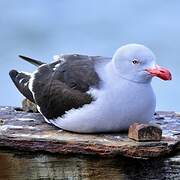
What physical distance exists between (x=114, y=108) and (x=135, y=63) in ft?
0.57

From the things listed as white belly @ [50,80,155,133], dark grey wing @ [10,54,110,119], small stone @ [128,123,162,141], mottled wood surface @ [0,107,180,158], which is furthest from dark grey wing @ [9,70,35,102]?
small stone @ [128,123,162,141]

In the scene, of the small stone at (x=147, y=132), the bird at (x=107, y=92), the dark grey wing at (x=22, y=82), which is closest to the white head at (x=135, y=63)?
the bird at (x=107, y=92)

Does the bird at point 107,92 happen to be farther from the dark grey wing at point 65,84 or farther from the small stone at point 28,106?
the small stone at point 28,106

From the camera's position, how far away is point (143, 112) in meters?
2.66

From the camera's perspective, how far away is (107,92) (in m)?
2.61

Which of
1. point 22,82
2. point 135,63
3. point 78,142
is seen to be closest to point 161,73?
→ point 135,63

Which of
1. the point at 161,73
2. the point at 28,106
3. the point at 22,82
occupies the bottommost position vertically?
the point at 28,106

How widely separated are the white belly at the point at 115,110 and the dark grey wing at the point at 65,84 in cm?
4

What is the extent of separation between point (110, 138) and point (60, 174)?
0.71ft

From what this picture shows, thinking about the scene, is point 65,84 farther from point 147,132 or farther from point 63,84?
point 147,132

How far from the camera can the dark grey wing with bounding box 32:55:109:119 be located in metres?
2.67

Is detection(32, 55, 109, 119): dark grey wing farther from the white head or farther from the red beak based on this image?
the red beak

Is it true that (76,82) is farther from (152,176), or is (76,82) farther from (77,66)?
(152,176)

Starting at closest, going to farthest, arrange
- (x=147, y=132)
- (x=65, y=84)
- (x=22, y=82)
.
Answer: (x=147, y=132)
(x=65, y=84)
(x=22, y=82)
